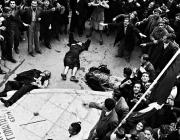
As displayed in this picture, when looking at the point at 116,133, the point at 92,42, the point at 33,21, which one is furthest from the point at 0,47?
the point at 116,133

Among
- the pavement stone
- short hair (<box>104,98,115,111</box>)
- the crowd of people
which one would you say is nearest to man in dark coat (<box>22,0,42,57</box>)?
the crowd of people

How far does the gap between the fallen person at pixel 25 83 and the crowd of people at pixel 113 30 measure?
28mm

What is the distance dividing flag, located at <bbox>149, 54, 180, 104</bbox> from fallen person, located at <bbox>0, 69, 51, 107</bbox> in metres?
4.06

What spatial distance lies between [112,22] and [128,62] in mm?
1544

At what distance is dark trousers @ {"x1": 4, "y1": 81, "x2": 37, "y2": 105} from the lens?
11078mm

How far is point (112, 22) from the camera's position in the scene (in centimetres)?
1425

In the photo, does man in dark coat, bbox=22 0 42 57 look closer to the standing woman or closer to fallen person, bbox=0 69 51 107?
fallen person, bbox=0 69 51 107

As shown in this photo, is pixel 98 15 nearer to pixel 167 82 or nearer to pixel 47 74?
pixel 47 74

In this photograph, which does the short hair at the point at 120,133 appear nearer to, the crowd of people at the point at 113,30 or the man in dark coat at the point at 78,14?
the crowd of people at the point at 113,30

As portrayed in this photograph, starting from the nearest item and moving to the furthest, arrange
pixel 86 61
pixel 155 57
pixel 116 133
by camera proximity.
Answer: pixel 116 133
pixel 155 57
pixel 86 61

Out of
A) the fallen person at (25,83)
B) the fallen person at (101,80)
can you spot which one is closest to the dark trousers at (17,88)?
the fallen person at (25,83)

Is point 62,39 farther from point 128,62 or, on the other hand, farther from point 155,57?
point 155,57

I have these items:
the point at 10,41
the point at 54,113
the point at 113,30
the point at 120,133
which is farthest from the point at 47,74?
the point at 120,133

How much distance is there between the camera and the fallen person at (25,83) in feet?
36.5
